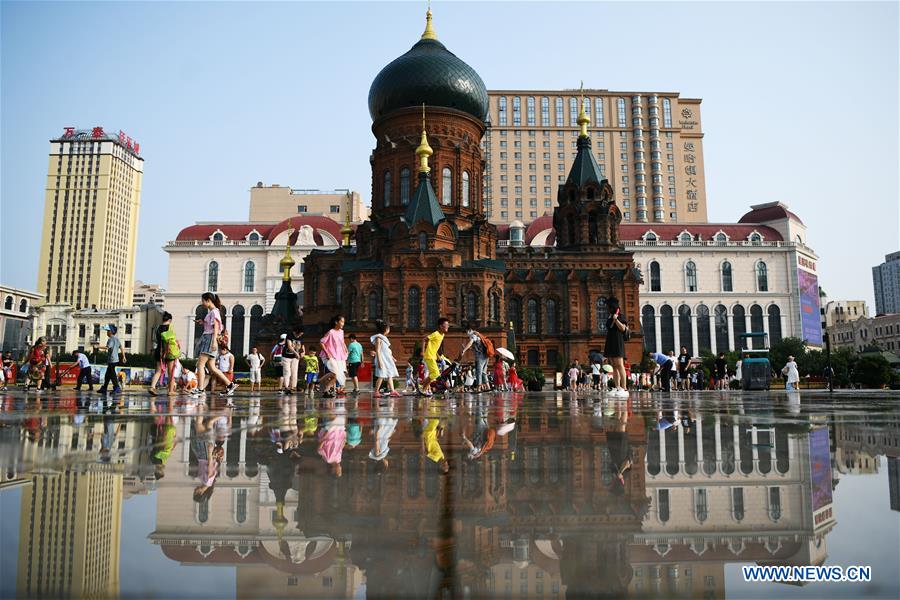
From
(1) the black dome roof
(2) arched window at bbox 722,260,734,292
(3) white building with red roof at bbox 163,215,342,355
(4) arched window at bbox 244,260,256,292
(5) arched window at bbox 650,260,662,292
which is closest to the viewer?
(1) the black dome roof

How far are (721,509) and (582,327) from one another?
42887 mm

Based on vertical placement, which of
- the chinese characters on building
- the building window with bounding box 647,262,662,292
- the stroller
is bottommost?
the stroller

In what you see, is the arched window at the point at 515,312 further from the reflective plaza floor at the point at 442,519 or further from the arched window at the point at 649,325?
the reflective plaza floor at the point at 442,519

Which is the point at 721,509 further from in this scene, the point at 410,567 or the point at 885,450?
the point at 885,450

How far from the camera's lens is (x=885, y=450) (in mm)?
3779

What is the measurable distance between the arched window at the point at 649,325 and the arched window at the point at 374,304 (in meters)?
38.1

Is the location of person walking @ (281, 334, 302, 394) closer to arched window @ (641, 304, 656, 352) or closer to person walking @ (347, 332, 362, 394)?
person walking @ (347, 332, 362, 394)

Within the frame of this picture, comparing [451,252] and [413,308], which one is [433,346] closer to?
[413,308]

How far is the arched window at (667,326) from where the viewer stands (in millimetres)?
66562

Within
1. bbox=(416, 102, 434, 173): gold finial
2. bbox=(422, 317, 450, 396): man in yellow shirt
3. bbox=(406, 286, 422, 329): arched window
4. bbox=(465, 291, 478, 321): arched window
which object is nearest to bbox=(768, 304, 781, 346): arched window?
bbox=(465, 291, 478, 321): arched window

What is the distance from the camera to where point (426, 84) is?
40.2m

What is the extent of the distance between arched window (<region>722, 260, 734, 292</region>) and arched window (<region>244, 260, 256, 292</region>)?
5081cm

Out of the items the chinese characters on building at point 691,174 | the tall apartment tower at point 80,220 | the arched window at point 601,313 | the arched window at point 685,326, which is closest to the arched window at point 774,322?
the arched window at point 685,326

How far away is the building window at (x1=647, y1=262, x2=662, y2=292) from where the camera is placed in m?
67.2
